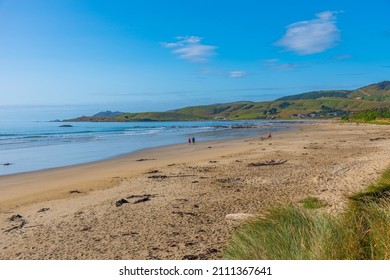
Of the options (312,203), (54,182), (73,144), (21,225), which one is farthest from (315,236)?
(73,144)

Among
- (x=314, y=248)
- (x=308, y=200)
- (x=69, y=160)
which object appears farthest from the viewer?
(x=69, y=160)

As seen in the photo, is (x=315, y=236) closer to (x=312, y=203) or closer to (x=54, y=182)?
(x=312, y=203)

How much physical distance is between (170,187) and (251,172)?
13.3 ft

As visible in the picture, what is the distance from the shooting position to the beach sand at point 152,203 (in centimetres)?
687

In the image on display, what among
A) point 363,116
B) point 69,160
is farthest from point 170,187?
point 363,116

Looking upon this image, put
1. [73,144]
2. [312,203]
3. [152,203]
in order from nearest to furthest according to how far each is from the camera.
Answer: [312,203] → [152,203] → [73,144]

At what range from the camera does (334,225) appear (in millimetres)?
5086

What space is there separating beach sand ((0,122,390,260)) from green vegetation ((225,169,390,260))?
98cm

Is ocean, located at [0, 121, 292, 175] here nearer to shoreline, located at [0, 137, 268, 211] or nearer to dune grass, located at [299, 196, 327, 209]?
shoreline, located at [0, 137, 268, 211]

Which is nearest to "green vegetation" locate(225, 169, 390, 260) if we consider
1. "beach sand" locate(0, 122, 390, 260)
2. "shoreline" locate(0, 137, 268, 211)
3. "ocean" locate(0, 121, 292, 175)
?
"beach sand" locate(0, 122, 390, 260)

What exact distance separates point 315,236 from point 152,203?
5932mm

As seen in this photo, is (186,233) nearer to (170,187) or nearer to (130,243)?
(130,243)

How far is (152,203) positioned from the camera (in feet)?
33.2

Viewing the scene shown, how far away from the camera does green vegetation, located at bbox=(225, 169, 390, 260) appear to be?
4527 mm
